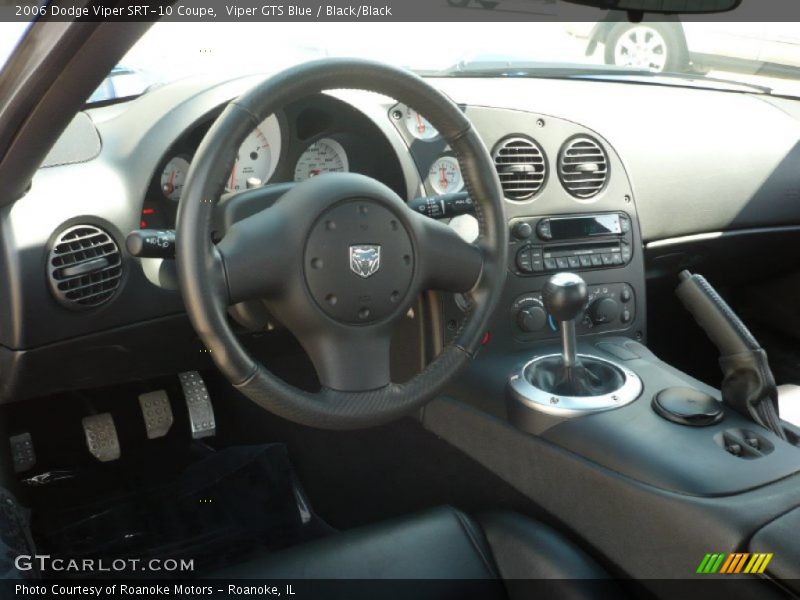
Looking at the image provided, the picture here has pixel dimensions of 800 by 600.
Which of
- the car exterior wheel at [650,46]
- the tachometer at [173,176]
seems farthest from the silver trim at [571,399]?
the car exterior wheel at [650,46]

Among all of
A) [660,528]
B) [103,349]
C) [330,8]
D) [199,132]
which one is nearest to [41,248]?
[103,349]

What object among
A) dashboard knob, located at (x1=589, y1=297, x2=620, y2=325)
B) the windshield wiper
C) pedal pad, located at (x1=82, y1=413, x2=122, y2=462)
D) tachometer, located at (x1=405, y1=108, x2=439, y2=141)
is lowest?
pedal pad, located at (x1=82, y1=413, x2=122, y2=462)

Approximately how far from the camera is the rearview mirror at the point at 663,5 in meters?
1.71

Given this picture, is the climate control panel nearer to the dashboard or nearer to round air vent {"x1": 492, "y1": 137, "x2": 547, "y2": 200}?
the dashboard

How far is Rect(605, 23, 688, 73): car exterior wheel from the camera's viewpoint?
287cm

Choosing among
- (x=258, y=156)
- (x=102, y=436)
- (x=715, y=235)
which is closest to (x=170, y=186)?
(x=258, y=156)

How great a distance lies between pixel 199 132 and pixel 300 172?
26 cm

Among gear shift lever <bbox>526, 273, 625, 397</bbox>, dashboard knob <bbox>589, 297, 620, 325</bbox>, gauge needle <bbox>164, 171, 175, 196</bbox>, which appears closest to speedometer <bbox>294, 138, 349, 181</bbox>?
gauge needle <bbox>164, 171, 175, 196</bbox>

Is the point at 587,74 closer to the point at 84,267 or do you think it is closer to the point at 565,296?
the point at 565,296

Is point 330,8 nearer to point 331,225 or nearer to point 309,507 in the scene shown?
point 331,225

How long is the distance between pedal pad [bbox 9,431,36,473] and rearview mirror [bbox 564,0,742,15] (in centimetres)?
162

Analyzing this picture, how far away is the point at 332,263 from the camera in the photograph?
1.44m

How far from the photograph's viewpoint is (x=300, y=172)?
2.02m

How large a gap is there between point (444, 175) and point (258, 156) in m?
0.44
